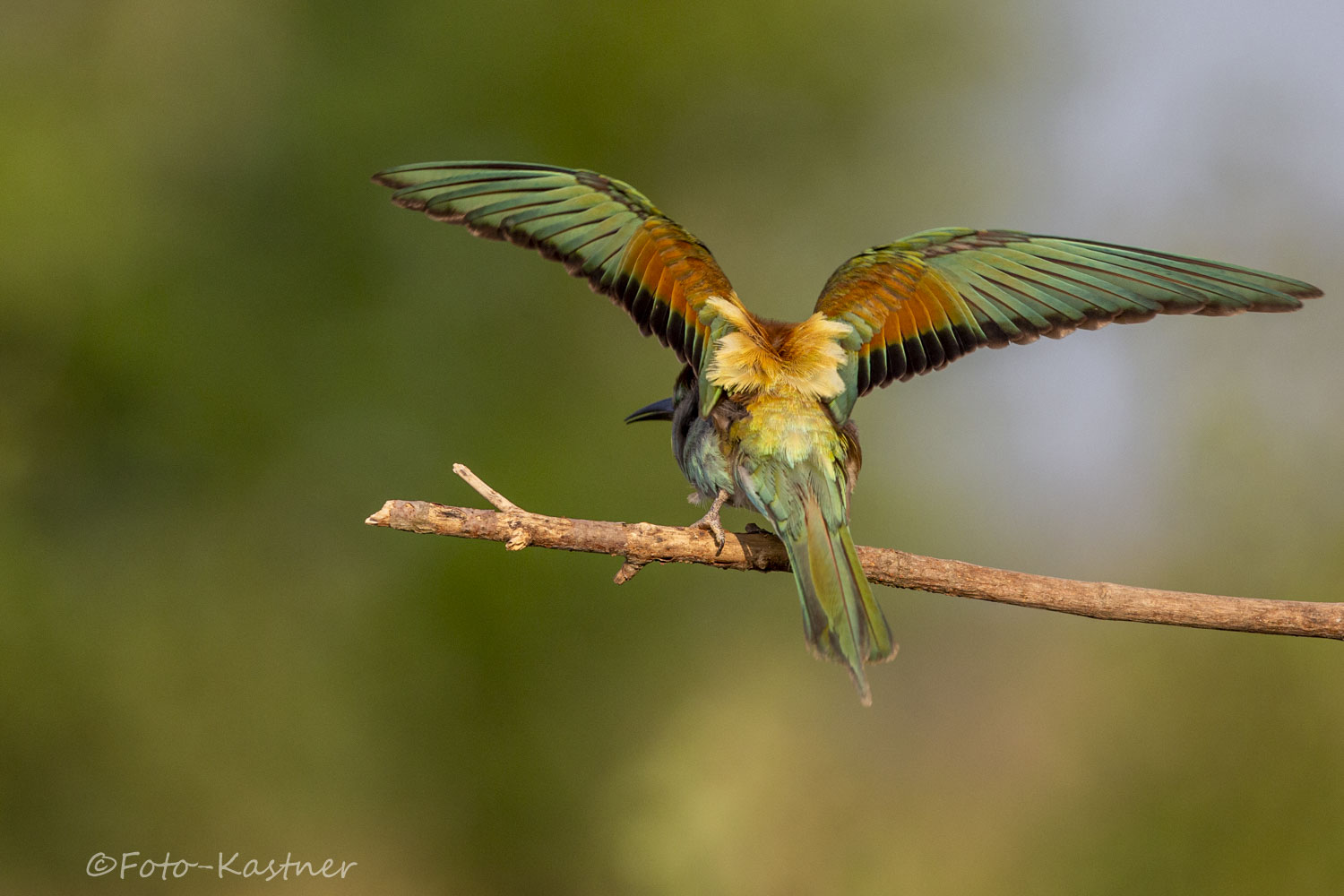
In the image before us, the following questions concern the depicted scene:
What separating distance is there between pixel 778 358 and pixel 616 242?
19.8 inches

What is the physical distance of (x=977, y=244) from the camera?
2932 mm

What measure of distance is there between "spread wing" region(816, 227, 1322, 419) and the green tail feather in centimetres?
37

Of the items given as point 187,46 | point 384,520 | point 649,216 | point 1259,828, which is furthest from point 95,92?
point 1259,828

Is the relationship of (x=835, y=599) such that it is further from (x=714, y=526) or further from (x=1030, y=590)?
(x=1030, y=590)

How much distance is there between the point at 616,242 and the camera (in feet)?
9.14

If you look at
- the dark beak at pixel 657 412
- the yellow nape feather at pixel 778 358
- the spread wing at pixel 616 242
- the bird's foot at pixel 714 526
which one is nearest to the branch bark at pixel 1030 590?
the bird's foot at pixel 714 526

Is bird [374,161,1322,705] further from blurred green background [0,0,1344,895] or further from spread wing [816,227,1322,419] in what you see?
blurred green background [0,0,1344,895]

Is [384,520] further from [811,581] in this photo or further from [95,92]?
[95,92]

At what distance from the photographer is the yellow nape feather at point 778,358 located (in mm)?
2693

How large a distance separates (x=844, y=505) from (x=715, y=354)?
48cm

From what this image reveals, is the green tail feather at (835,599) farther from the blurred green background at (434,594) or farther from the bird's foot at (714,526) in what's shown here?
the blurred green background at (434,594)

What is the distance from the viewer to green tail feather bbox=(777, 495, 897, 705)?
2369 millimetres

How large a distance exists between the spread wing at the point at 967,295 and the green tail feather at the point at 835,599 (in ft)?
1.22

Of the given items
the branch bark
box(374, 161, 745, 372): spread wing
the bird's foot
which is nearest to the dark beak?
box(374, 161, 745, 372): spread wing
